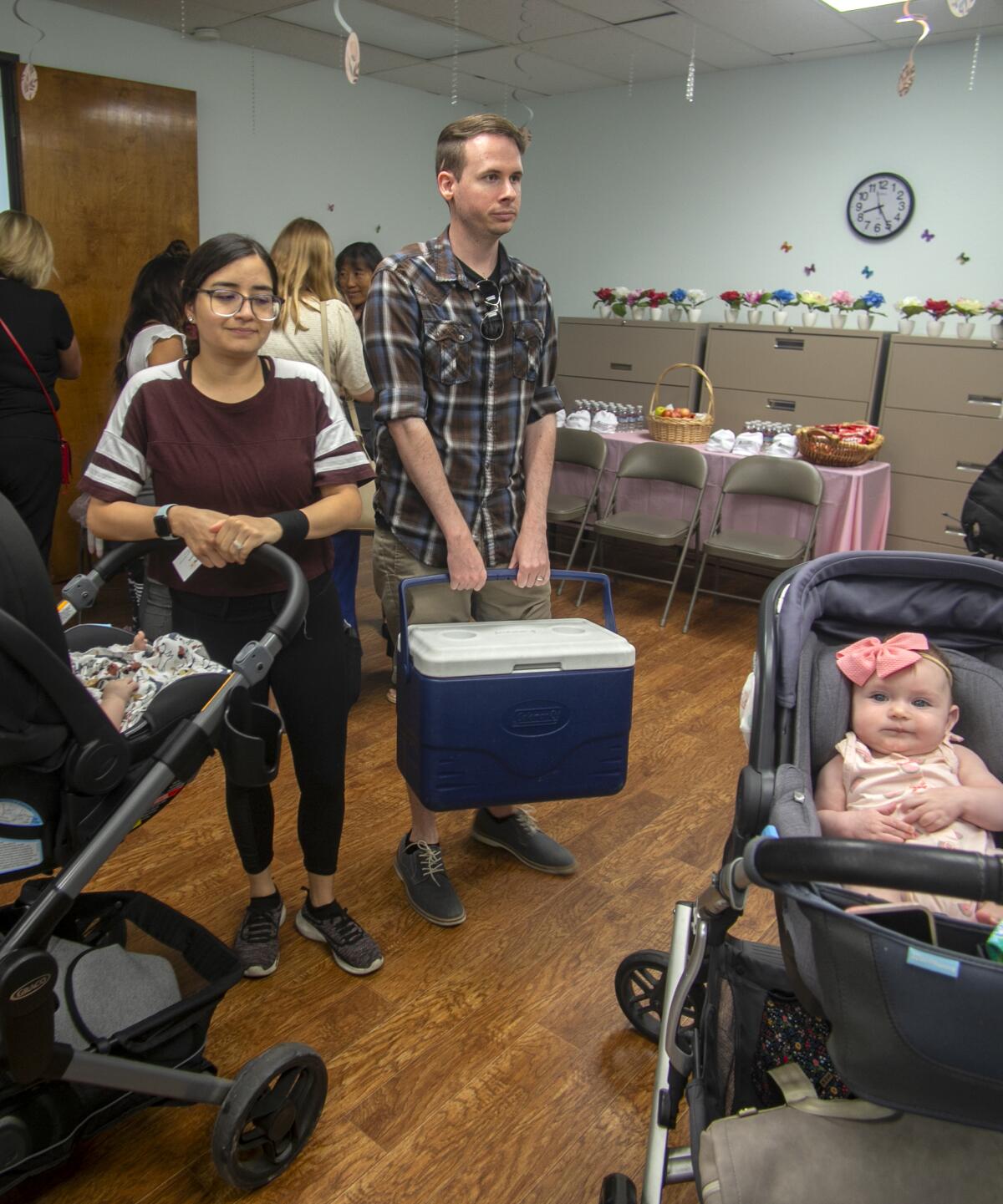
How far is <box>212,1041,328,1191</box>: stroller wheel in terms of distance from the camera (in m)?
1.51

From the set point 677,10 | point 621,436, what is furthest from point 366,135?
point 621,436

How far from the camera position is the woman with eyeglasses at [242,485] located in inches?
67.3

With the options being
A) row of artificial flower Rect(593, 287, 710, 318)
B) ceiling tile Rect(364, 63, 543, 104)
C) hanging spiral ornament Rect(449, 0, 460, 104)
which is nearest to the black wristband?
hanging spiral ornament Rect(449, 0, 460, 104)

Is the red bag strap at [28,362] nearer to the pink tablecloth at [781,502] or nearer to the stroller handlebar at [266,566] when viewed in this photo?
the stroller handlebar at [266,566]

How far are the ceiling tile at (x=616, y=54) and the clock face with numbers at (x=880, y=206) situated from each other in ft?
4.45

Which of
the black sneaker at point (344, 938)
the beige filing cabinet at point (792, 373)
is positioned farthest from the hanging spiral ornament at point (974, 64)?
the black sneaker at point (344, 938)

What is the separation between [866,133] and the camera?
5664 mm

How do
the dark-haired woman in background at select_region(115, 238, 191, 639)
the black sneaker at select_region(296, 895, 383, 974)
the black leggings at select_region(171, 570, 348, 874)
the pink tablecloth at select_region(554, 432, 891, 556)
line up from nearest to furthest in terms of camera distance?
the black leggings at select_region(171, 570, 348, 874)
the black sneaker at select_region(296, 895, 383, 974)
the dark-haired woman in background at select_region(115, 238, 191, 639)
the pink tablecloth at select_region(554, 432, 891, 556)

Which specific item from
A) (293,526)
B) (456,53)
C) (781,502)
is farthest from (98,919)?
(456,53)

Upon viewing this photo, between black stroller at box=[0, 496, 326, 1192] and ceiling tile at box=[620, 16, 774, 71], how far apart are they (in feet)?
15.3

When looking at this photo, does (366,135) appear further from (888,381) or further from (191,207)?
(888,381)

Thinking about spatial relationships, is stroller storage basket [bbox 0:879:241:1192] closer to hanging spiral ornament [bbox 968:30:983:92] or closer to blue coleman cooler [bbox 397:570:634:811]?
blue coleman cooler [bbox 397:570:634:811]

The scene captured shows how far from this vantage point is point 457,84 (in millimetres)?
6836

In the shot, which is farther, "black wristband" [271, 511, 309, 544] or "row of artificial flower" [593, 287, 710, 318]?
"row of artificial flower" [593, 287, 710, 318]
